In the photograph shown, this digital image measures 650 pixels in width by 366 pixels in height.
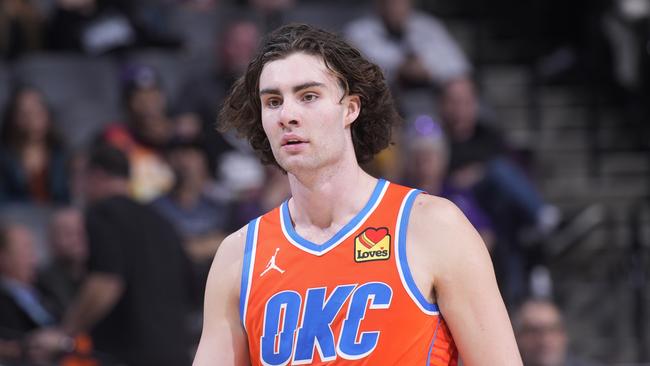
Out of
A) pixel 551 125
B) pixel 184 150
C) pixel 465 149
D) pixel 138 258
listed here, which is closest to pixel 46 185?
pixel 184 150

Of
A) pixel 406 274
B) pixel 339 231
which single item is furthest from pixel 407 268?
pixel 339 231

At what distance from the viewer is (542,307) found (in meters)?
7.54

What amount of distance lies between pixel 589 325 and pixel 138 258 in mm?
3587

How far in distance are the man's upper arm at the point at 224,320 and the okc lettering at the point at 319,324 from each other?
0.41ft

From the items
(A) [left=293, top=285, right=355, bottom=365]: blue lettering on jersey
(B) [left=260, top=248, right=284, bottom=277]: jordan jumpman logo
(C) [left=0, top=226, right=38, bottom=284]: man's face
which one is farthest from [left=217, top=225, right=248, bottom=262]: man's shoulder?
(C) [left=0, top=226, right=38, bottom=284]: man's face

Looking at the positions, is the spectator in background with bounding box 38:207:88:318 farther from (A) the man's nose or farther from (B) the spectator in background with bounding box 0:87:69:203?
(A) the man's nose

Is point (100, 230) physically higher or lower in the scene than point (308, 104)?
lower

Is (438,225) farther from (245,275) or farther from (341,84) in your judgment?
(245,275)

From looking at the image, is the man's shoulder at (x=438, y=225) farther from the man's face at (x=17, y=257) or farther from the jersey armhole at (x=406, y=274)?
the man's face at (x=17, y=257)

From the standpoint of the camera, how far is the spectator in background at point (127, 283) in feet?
24.0

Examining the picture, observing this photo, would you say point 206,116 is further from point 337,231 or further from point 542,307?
point 337,231

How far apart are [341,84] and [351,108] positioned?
11 centimetres

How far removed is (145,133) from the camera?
9188mm

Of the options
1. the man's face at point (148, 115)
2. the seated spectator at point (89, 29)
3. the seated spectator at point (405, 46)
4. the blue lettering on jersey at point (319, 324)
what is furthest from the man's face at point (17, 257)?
the blue lettering on jersey at point (319, 324)
